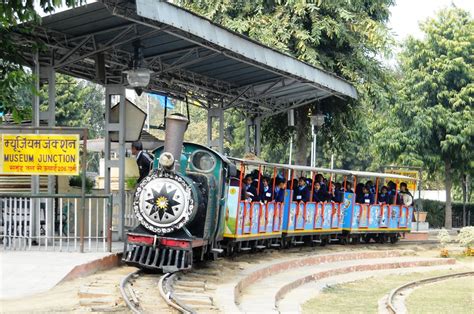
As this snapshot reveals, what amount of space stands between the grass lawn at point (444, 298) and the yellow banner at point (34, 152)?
6.09 metres

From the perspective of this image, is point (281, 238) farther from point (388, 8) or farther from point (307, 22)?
point (388, 8)

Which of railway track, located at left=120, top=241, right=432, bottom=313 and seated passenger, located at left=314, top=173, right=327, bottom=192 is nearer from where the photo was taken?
railway track, located at left=120, top=241, right=432, bottom=313

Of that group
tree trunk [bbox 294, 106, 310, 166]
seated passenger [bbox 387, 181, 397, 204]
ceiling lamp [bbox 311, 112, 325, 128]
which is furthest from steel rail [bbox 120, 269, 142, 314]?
tree trunk [bbox 294, 106, 310, 166]

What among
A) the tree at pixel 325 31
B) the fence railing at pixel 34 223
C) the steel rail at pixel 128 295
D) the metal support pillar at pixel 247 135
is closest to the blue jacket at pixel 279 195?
the fence railing at pixel 34 223

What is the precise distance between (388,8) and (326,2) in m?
3.27

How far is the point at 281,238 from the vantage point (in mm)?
19812

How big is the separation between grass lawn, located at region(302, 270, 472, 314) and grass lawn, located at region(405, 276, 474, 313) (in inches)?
23.6

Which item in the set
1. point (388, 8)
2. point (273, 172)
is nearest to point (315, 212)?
point (273, 172)

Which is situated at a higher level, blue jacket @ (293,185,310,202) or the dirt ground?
blue jacket @ (293,185,310,202)

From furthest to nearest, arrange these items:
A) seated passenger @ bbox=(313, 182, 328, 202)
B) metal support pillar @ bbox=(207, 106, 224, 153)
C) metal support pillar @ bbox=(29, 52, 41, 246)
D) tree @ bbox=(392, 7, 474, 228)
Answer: tree @ bbox=(392, 7, 474, 228) < metal support pillar @ bbox=(207, 106, 224, 153) < seated passenger @ bbox=(313, 182, 328, 202) < metal support pillar @ bbox=(29, 52, 41, 246)

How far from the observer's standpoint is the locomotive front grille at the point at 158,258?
42.7ft

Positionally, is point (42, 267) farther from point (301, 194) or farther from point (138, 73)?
point (301, 194)

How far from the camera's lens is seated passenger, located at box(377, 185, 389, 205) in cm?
2370

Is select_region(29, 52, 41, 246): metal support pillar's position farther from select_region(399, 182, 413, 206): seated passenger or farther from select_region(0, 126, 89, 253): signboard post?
select_region(399, 182, 413, 206): seated passenger
